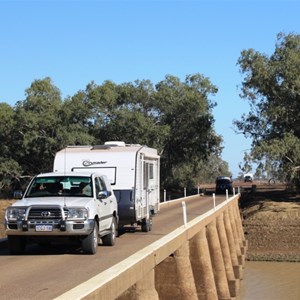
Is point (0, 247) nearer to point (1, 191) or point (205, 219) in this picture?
point (205, 219)

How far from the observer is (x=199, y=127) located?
5500 cm

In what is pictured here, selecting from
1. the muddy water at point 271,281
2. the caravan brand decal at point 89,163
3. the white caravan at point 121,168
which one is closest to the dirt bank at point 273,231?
the muddy water at point 271,281

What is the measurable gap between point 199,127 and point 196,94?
3293 mm

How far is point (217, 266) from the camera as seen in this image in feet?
63.5

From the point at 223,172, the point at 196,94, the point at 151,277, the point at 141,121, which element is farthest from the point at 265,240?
the point at 223,172

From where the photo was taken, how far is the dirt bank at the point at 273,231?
35906 mm

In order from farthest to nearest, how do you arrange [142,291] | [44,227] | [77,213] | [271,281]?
1. [271,281]
2. [77,213]
3. [44,227]
4. [142,291]

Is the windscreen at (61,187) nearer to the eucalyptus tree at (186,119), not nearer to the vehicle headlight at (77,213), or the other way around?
the vehicle headlight at (77,213)

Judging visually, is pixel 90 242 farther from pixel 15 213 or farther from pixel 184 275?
pixel 184 275

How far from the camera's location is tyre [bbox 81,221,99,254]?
38.9 ft

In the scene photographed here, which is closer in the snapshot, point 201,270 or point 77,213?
point 77,213

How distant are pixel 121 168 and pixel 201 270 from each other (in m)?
3.67

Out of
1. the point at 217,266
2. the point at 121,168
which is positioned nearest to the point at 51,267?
the point at 121,168

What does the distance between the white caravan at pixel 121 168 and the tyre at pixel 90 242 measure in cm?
360
